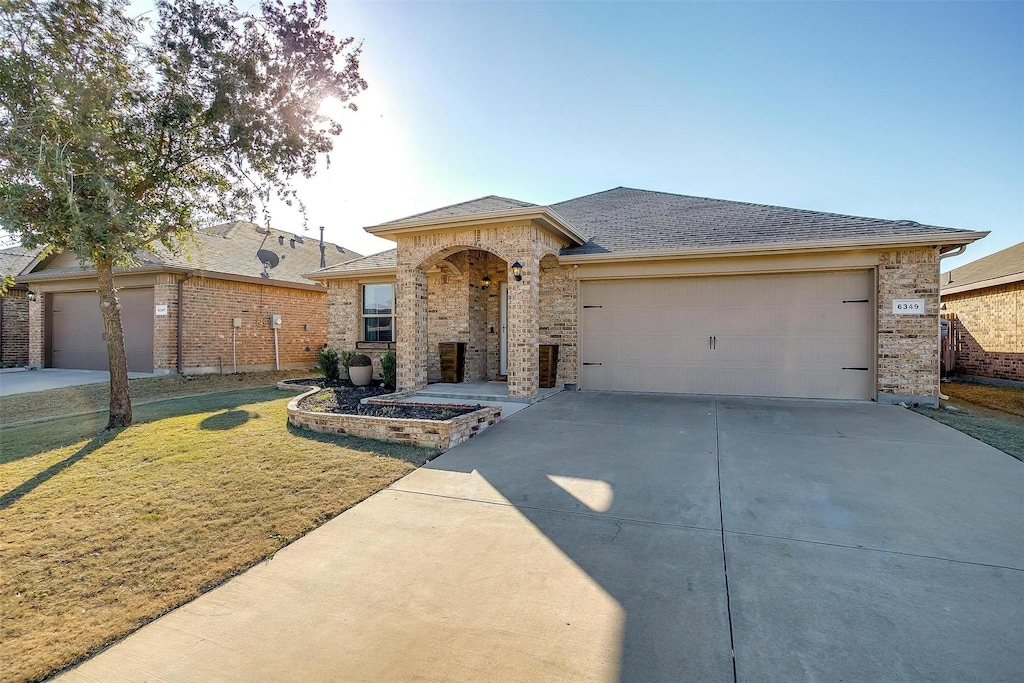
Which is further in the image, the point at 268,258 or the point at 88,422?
the point at 268,258

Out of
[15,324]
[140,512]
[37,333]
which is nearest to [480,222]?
[140,512]

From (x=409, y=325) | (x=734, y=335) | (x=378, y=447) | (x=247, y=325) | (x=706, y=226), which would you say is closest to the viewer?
(x=378, y=447)

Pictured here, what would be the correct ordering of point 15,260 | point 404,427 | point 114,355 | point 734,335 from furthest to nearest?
point 15,260, point 734,335, point 114,355, point 404,427

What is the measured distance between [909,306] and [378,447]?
908 cm

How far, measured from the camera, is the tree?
521cm

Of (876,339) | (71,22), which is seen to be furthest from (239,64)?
(876,339)

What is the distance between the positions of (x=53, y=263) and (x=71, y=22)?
13.9 metres

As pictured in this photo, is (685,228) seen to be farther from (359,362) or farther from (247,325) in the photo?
(247,325)

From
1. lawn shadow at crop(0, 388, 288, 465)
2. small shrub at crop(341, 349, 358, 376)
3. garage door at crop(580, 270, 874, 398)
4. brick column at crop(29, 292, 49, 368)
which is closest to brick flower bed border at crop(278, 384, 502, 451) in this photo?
lawn shadow at crop(0, 388, 288, 465)

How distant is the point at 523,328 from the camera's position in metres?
8.42

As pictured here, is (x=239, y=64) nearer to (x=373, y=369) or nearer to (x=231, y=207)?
(x=231, y=207)

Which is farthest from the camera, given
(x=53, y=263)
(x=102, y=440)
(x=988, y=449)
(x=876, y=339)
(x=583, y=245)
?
(x=53, y=263)

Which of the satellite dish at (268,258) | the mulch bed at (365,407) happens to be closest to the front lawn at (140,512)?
the mulch bed at (365,407)

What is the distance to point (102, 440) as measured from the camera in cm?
603
